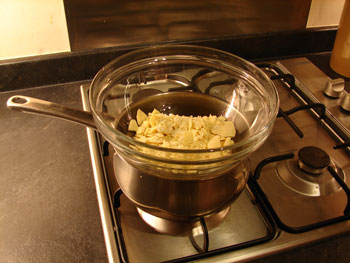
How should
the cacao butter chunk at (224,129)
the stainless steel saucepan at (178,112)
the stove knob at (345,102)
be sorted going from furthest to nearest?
the stove knob at (345,102) → the cacao butter chunk at (224,129) → the stainless steel saucepan at (178,112)

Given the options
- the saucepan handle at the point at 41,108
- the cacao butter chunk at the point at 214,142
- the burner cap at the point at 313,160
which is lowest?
the burner cap at the point at 313,160

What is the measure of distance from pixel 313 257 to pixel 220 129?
241 millimetres

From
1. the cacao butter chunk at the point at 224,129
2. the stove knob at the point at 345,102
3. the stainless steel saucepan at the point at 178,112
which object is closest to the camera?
the stainless steel saucepan at the point at 178,112

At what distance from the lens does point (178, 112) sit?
630mm

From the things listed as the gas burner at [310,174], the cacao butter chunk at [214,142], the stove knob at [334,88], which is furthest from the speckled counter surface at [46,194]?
the stove knob at [334,88]

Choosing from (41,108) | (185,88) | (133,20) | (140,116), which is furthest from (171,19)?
(41,108)

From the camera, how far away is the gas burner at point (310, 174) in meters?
0.59

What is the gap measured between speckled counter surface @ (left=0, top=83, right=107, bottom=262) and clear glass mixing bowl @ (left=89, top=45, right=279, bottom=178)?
14cm

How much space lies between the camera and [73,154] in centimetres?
67

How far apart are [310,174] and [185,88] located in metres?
0.29

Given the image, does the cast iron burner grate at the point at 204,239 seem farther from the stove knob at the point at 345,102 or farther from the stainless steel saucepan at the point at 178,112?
the stove knob at the point at 345,102

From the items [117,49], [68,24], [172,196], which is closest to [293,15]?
[117,49]

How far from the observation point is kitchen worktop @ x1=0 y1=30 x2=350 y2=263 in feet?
1.68

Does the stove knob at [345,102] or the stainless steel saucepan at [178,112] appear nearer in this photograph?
the stainless steel saucepan at [178,112]
